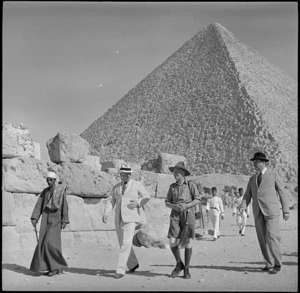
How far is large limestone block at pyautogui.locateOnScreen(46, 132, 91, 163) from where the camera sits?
9148mm

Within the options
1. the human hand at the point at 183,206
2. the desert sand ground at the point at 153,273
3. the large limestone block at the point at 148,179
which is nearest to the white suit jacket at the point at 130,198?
the human hand at the point at 183,206

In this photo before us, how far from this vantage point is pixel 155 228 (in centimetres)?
971

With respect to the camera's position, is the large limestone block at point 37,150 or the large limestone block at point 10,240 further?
the large limestone block at point 37,150

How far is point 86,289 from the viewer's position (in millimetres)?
5918

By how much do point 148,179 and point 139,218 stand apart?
3424mm

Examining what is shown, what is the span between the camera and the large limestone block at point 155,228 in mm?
9445

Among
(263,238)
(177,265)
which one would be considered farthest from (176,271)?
(263,238)

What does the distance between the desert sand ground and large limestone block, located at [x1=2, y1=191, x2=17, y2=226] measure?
41cm

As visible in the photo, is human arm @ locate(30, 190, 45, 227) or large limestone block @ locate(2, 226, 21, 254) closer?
human arm @ locate(30, 190, 45, 227)

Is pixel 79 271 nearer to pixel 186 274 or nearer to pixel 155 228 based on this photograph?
pixel 186 274

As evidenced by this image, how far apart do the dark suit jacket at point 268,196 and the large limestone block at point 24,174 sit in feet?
8.97

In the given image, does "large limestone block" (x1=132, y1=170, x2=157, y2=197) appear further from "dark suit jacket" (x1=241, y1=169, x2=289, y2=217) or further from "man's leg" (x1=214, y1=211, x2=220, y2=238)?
"dark suit jacket" (x1=241, y1=169, x2=289, y2=217)

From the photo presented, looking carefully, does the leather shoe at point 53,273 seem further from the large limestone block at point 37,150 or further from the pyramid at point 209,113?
the pyramid at point 209,113

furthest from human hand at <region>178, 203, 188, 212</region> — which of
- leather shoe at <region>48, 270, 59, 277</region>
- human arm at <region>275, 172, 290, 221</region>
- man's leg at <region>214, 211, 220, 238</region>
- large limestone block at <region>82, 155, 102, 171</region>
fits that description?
man's leg at <region>214, 211, 220, 238</region>
